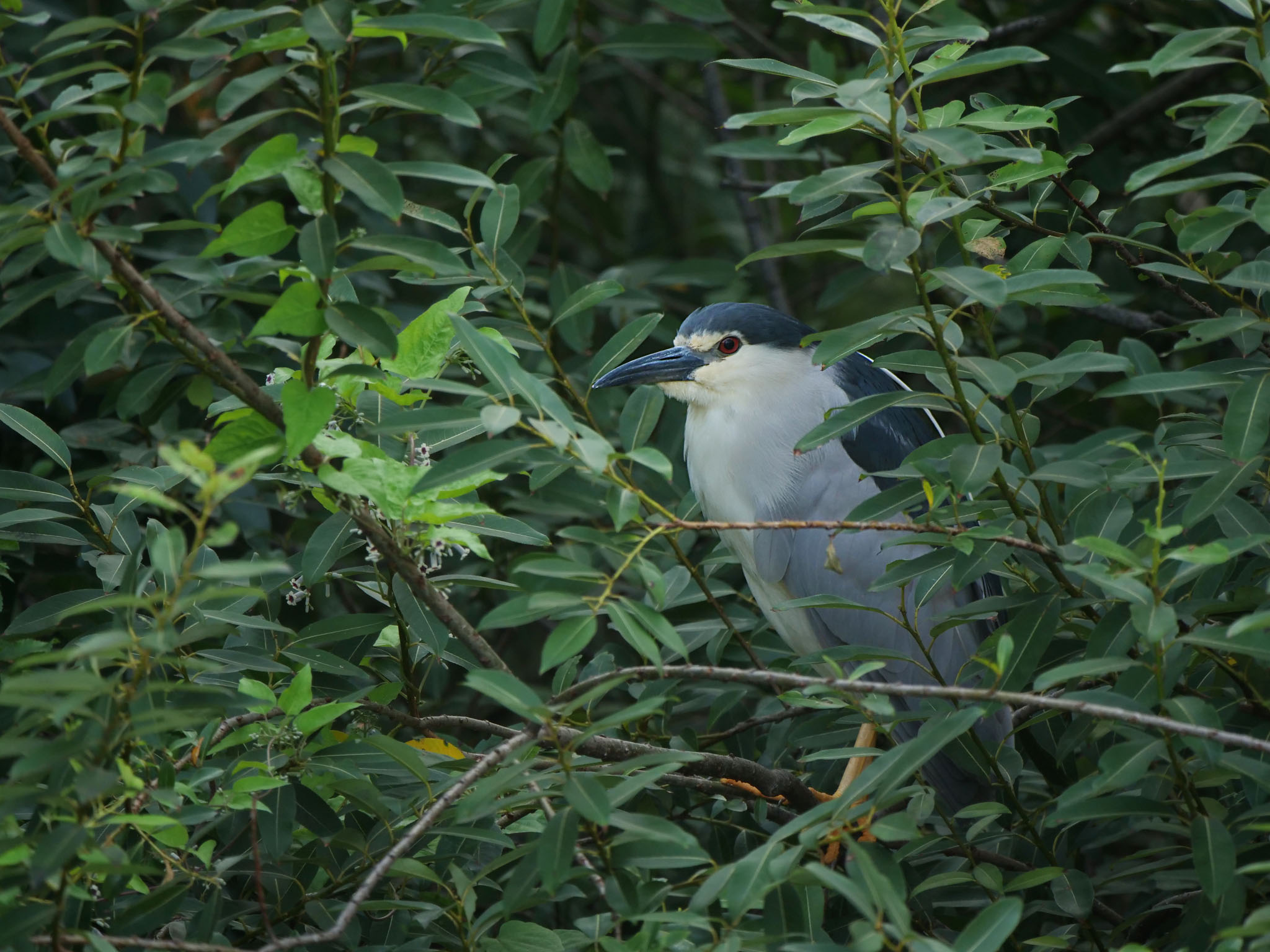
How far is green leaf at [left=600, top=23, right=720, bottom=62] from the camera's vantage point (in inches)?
122

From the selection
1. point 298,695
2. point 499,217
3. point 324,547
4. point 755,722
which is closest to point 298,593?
point 324,547

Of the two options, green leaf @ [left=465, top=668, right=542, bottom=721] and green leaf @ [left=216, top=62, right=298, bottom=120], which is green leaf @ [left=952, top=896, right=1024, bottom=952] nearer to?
green leaf @ [left=465, top=668, right=542, bottom=721]

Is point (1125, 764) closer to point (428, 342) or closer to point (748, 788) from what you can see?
point (748, 788)

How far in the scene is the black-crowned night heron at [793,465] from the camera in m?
2.89

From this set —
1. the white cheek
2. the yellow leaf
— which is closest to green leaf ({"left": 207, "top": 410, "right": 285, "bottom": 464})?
the yellow leaf

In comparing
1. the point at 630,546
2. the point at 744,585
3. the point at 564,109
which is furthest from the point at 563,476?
the point at 630,546

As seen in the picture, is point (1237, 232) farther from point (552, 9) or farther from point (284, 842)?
point (284, 842)

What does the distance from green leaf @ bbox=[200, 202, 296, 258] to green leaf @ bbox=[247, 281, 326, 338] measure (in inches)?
2.4

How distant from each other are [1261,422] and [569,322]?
1860mm

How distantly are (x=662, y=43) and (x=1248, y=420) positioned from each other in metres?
2.11

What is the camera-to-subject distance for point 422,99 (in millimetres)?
1448

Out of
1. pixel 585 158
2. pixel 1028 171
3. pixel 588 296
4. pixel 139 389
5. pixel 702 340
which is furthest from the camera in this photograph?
pixel 585 158

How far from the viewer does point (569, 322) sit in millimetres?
3041

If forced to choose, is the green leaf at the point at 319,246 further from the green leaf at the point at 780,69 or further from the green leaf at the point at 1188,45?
the green leaf at the point at 1188,45
